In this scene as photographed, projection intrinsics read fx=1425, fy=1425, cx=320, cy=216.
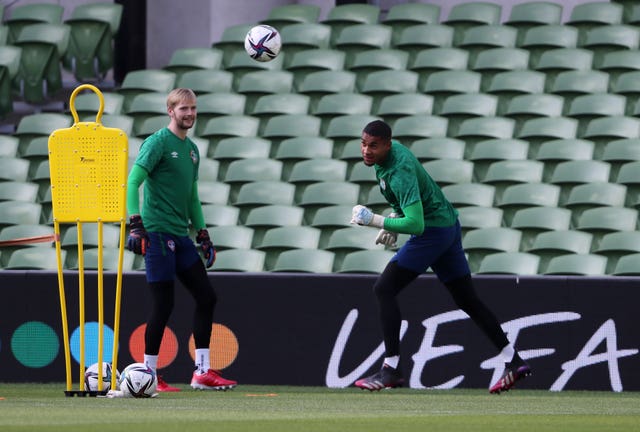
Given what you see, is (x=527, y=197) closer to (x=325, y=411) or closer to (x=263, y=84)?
(x=263, y=84)

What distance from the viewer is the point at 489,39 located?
14172 mm

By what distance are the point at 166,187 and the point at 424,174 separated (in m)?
1.56

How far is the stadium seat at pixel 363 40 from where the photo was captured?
14.6m

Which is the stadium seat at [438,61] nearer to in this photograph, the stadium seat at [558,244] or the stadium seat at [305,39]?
the stadium seat at [305,39]

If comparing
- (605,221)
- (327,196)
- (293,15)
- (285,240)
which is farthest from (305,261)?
(293,15)

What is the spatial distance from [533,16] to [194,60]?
3.53m

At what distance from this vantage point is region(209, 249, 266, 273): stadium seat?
36.7 feet

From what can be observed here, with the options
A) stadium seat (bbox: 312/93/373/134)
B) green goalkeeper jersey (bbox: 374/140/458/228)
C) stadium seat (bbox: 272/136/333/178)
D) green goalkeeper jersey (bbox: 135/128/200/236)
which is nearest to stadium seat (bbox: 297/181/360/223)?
stadium seat (bbox: 272/136/333/178)

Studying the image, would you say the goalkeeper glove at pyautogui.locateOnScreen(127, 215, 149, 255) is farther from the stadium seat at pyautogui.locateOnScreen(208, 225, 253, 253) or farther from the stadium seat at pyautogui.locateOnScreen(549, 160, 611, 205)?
the stadium seat at pyautogui.locateOnScreen(549, 160, 611, 205)

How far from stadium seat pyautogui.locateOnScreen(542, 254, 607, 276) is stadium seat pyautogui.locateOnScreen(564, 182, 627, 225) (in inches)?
38.5

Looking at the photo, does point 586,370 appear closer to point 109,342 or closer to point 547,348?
point 547,348

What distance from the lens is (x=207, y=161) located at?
1298cm

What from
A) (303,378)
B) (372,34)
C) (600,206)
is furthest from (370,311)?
(372,34)

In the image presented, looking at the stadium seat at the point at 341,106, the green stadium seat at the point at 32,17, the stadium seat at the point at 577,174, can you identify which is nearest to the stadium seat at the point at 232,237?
the stadium seat at the point at 341,106
